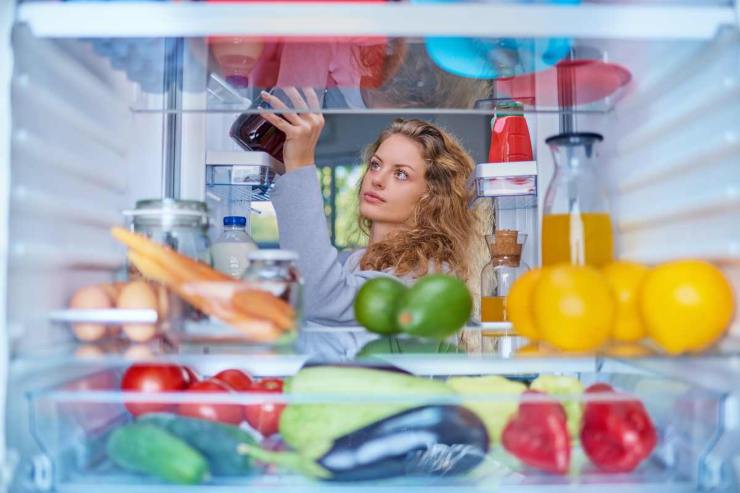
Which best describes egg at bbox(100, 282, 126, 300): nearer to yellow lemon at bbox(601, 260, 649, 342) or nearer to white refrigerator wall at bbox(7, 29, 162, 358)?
white refrigerator wall at bbox(7, 29, 162, 358)

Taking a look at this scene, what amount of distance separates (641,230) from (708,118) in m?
0.23

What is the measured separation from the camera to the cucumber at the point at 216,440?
83 centimetres

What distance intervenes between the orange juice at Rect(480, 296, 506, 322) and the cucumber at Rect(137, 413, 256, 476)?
0.88 metres

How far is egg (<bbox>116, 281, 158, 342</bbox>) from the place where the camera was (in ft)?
2.97

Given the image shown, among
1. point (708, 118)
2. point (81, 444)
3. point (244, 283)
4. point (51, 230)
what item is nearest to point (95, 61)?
point (51, 230)

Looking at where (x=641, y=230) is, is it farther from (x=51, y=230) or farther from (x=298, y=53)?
(x=51, y=230)

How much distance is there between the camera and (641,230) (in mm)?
1090

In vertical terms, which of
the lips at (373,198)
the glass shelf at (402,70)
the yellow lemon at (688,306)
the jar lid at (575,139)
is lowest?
the yellow lemon at (688,306)

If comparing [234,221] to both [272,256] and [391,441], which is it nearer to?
[272,256]

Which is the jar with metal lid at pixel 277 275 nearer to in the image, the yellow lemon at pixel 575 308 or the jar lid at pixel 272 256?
the jar lid at pixel 272 256

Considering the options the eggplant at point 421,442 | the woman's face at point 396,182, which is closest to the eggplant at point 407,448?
the eggplant at point 421,442

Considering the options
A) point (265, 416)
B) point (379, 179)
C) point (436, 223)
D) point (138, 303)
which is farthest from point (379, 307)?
point (379, 179)

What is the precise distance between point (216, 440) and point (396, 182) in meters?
1.77

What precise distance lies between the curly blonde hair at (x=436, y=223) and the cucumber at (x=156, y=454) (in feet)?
4.56
